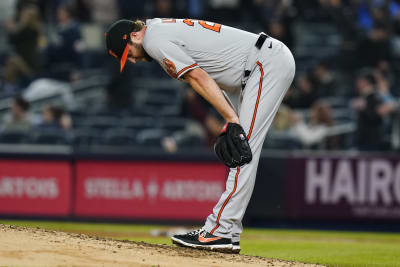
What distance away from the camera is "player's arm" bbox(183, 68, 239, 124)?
21.3 ft

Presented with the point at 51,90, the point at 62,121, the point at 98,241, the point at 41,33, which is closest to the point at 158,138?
the point at 62,121

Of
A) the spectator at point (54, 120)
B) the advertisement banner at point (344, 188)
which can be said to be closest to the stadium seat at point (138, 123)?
the spectator at point (54, 120)

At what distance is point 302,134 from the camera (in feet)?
46.5

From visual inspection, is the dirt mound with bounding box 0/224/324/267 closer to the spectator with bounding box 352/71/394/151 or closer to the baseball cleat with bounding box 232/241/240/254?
the baseball cleat with bounding box 232/241/240/254

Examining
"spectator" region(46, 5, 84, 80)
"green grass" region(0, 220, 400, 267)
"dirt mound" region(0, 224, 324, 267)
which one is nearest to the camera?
"dirt mound" region(0, 224, 324, 267)

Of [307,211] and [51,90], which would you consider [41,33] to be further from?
[307,211]

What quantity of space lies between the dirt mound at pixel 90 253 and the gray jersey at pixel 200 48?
1.38 meters

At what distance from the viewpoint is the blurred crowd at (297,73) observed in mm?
14078

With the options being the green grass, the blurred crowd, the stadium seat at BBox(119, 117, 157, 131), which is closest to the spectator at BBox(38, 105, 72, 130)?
the blurred crowd

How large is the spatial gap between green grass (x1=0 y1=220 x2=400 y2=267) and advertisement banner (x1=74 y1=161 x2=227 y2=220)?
11.3 inches

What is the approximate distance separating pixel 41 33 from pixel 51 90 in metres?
1.73

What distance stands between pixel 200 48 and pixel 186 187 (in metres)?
7.10

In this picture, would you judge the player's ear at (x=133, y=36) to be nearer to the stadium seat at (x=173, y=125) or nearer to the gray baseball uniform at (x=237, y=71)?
the gray baseball uniform at (x=237, y=71)

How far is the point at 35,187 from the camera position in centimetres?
1396
